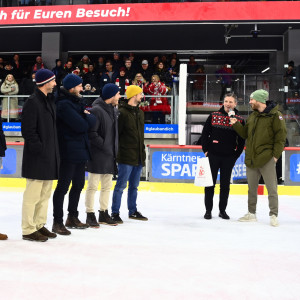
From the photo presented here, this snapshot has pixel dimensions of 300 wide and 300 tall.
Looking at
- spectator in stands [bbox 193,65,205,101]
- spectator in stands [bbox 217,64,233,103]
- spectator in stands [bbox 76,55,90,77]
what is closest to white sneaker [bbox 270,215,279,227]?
spectator in stands [bbox 217,64,233,103]

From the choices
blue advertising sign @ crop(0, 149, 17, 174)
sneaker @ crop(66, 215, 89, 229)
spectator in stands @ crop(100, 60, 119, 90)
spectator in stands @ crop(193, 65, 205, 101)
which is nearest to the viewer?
sneaker @ crop(66, 215, 89, 229)

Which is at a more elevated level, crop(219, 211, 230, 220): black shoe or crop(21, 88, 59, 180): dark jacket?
crop(21, 88, 59, 180): dark jacket

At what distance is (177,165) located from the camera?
876 centimetres

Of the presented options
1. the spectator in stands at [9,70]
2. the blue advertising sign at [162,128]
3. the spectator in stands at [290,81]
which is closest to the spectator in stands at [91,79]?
the blue advertising sign at [162,128]

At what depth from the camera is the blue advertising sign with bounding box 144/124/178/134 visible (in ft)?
32.3

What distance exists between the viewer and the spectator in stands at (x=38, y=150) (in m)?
3.79

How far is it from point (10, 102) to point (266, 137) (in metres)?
7.37

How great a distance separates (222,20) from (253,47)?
289 cm

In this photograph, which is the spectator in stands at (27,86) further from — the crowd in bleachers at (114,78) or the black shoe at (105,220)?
the black shoe at (105,220)

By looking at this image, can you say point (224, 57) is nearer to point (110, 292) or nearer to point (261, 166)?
point (261, 166)

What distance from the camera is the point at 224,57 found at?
16.1 meters

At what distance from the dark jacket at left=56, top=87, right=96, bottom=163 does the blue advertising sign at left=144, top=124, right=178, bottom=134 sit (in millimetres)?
5553

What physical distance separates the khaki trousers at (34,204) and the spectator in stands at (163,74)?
6816mm

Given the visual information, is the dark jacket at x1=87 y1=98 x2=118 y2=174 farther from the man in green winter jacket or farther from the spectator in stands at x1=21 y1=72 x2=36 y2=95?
the spectator in stands at x1=21 y1=72 x2=36 y2=95
